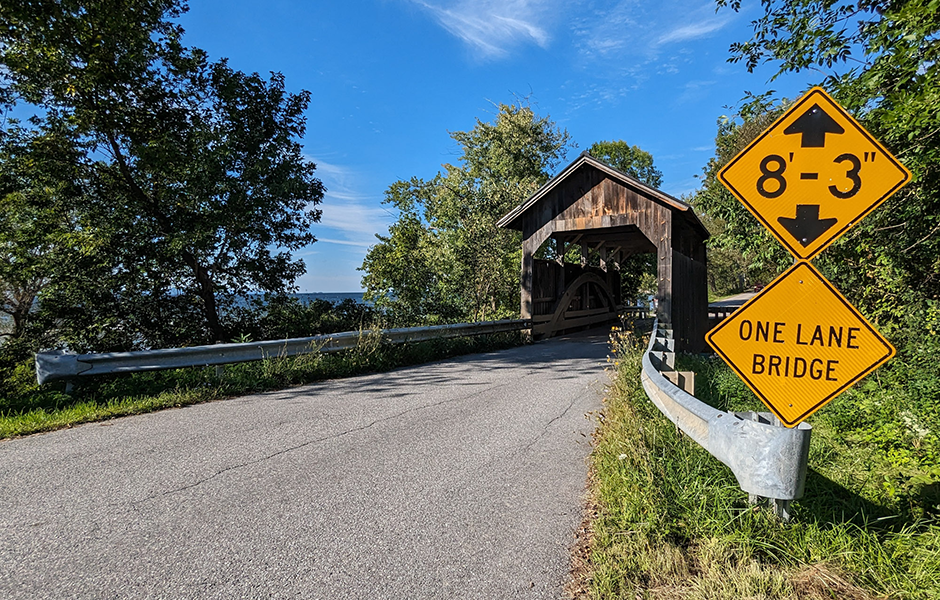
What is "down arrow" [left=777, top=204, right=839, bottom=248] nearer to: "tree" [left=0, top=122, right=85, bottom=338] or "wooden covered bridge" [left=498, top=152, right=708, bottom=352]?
"wooden covered bridge" [left=498, top=152, right=708, bottom=352]

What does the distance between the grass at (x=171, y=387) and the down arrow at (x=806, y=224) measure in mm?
6830

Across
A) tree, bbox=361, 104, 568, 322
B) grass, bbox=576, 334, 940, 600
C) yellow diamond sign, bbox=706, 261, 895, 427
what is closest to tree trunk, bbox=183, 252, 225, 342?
tree, bbox=361, 104, 568, 322

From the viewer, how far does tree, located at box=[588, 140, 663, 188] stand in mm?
45469

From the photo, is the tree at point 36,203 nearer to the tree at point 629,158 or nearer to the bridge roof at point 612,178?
the bridge roof at point 612,178

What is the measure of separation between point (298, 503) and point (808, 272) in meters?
3.63

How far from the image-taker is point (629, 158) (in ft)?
153

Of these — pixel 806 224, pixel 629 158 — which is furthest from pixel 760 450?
pixel 629 158

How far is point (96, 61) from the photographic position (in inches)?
451

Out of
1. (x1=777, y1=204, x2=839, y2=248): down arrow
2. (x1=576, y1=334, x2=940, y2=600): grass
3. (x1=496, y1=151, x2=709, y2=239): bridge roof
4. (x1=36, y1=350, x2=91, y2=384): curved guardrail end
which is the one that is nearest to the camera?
(x1=576, y1=334, x2=940, y2=600): grass

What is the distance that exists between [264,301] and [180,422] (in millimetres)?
9850

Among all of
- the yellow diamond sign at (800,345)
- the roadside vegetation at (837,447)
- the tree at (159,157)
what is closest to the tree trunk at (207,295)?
the tree at (159,157)


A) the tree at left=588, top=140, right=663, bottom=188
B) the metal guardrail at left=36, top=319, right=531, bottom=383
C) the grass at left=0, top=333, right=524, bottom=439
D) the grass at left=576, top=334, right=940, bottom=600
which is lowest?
the grass at left=576, top=334, right=940, bottom=600

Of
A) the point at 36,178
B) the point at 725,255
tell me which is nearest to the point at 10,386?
the point at 36,178

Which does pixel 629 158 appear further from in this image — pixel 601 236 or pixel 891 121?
pixel 891 121
